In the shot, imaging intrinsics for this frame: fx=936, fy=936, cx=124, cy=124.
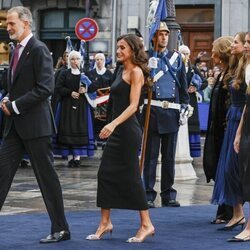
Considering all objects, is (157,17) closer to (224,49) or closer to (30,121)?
(224,49)

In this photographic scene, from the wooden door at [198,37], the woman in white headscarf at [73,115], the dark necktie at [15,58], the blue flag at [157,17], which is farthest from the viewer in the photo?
the wooden door at [198,37]

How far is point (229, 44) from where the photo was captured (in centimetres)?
915

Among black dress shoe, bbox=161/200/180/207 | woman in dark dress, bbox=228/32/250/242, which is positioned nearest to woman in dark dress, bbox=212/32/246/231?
woman in dark dress, bbox=228/32/250/242

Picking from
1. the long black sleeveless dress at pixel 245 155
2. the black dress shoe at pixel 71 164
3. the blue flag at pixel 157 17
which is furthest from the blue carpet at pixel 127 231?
the black dress shoe at pixel 71 164

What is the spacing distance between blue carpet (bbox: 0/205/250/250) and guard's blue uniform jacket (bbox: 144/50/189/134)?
0.93 m

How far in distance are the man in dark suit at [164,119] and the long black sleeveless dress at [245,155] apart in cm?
209

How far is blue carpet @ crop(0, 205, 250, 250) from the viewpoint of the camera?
771 cm

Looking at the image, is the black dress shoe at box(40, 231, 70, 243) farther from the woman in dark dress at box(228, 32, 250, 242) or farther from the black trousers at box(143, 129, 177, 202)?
the black trousers at box(143, 129, 177, 202)

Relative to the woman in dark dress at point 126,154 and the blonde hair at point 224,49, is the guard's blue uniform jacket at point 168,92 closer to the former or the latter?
the blonde hair at point 224,49

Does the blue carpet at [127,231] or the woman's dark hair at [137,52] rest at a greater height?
the woman's dark hair at [137,52]

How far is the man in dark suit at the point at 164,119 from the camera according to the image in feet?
33.7

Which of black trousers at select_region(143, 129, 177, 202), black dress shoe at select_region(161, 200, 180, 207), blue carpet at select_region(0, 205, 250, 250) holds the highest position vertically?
black trousers at select_region(143, 129, 177, 202)

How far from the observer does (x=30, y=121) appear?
766cm

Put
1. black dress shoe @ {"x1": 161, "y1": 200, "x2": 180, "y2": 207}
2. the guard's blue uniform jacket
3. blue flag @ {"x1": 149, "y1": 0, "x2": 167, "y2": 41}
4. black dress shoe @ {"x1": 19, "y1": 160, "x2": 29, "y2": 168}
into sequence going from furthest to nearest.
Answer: black dress shoe @ {"x1": 19, "y1": 160, "x2": 29, "y2": 168}, black dress shoe @ {"x1": 161, "y1": 200, "x2": 180, "y2": 207}, the guard's blue uniform jacket, blue flag @ {"x1": 149, "y1": 0, "x2": 167, "y2": 41}
